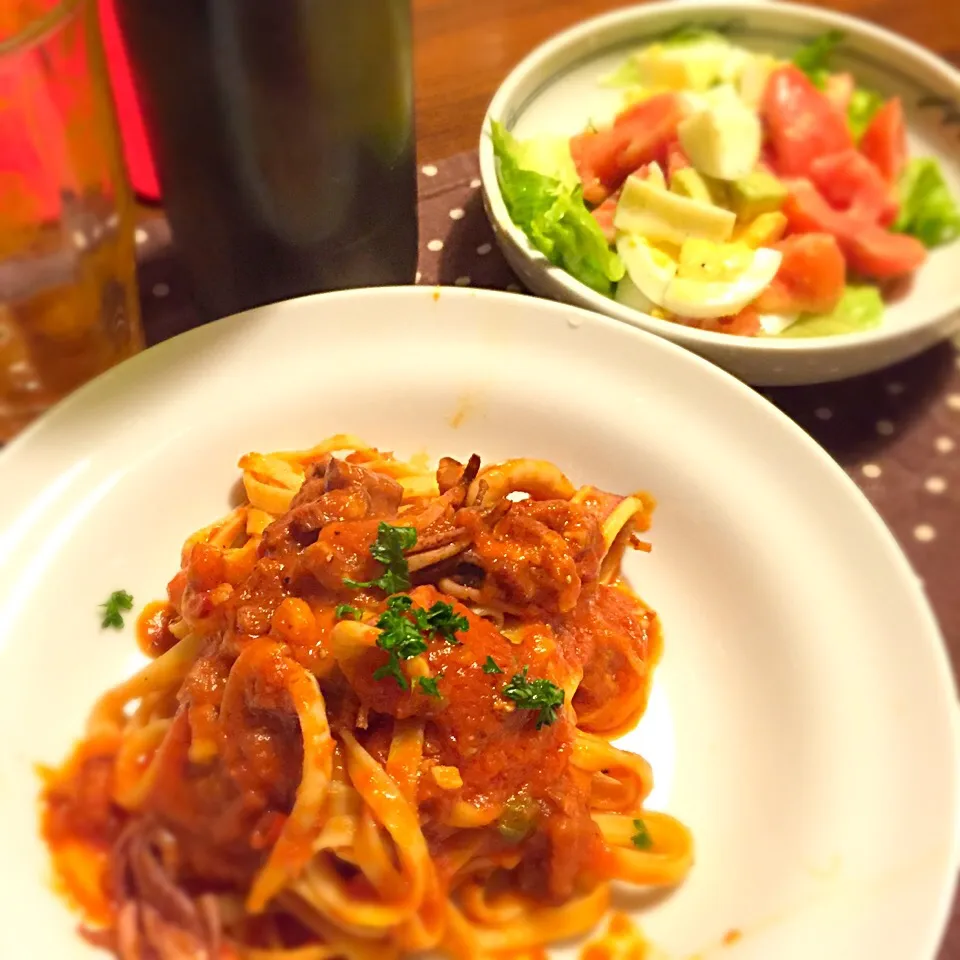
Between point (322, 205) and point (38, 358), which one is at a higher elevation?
point (322, 205)

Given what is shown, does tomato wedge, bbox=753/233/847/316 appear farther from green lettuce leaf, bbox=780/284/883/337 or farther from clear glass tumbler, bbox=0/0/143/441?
clear glass tumbler, bbox=0/0/143/441

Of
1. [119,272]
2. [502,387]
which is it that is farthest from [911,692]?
[119,272]

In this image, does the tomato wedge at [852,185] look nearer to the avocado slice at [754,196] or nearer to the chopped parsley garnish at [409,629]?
the avocado slice at [754,196]

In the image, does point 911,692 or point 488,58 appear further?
point 488,58

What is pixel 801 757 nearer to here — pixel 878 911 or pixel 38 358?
pixel 878 911

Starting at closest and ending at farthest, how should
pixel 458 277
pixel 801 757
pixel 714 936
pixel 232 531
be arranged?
pixel 714 936
pixel 801 757
pixel 232 531
pixel 458 277

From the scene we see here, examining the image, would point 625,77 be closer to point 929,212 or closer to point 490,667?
point 929,212

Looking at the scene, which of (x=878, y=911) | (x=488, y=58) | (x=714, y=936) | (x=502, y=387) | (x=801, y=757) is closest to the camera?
(x=878, y=911)
